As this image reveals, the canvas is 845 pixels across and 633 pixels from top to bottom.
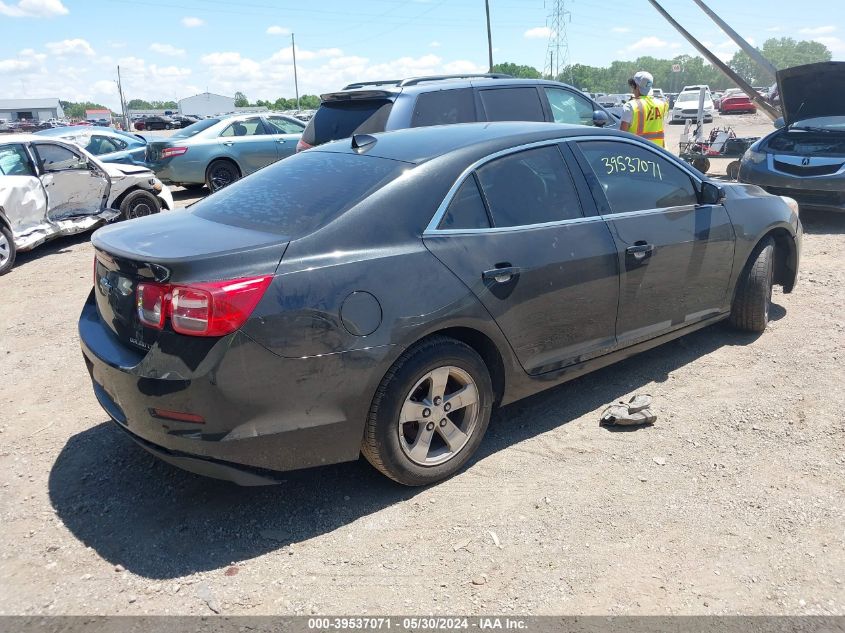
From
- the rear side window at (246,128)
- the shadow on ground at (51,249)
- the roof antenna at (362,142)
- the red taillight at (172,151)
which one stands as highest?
the rear side window at (246,128)

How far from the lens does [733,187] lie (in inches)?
197

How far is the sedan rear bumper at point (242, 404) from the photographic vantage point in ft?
9.03

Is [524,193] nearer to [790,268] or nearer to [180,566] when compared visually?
[180,566]

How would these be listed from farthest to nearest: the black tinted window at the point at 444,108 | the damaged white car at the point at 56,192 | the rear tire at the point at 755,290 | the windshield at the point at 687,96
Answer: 1. the windshield at the point at 687,96
2. the damaged white car at the point at 56,192
3. the black tinted window at the point at 444,108
4. the rear tire at the point at 755,290

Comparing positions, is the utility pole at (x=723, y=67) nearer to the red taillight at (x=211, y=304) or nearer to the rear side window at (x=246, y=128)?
the rear side window at (x=246, y=128)

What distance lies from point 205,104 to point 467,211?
117m

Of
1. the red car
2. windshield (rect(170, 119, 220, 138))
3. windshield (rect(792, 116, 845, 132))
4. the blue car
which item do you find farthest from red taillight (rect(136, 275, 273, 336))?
the red car

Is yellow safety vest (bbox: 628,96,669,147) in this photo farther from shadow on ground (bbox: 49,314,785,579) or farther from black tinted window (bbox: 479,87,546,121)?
shadow on ground (bbox: 49,314,785,579)

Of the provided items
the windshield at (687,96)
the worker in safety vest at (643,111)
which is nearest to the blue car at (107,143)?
the worker in safety vest at (643,111)

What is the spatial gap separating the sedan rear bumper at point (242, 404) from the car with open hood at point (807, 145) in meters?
8.17

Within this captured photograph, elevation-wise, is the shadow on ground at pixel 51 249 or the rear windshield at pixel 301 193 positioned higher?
the rear windshield at pixel 301 193

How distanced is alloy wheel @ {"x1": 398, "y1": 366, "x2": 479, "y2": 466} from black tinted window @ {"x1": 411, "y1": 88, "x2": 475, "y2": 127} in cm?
444

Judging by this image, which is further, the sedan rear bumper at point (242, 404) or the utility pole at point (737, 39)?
the utility pole at point (737, 39)

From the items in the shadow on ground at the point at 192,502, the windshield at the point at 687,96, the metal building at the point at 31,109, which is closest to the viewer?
the shadow on ground at the point at 192,502
